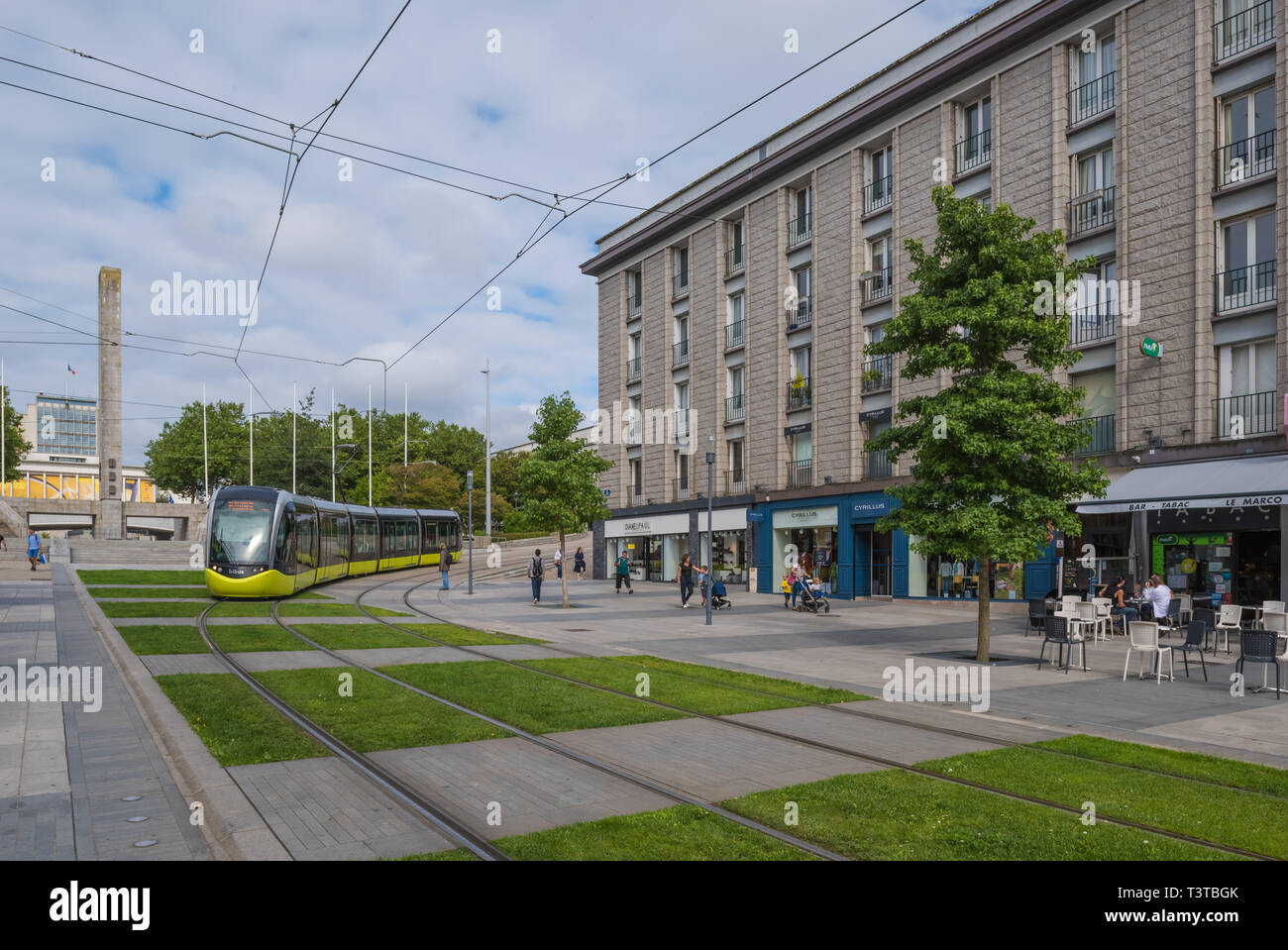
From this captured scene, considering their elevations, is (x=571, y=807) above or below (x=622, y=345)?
below

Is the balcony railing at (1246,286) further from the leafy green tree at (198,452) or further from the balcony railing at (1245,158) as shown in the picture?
the leafy green tree at (198,452)

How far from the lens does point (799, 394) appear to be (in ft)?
113

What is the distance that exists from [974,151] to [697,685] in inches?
897

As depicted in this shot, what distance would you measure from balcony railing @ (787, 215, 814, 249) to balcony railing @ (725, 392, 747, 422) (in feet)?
22.0

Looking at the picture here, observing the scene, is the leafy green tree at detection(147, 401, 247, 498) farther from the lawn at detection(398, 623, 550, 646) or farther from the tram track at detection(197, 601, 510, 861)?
the tram track at detection(197, 601, 510, 861)

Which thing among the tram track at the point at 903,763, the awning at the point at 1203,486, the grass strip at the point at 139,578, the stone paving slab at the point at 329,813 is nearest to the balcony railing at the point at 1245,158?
the awning at the point at 1203,486

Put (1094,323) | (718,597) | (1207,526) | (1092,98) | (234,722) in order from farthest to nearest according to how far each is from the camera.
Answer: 1. (718,597)
2. (1092,98)
3. (1094,323)
4. (1207,526)
5. (234,722)

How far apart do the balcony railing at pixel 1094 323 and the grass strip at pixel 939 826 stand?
19.9m

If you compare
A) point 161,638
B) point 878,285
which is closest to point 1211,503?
point 878,285

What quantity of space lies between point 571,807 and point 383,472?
243 feet

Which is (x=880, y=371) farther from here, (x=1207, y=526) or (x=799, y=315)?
(x=1207, y=526)
